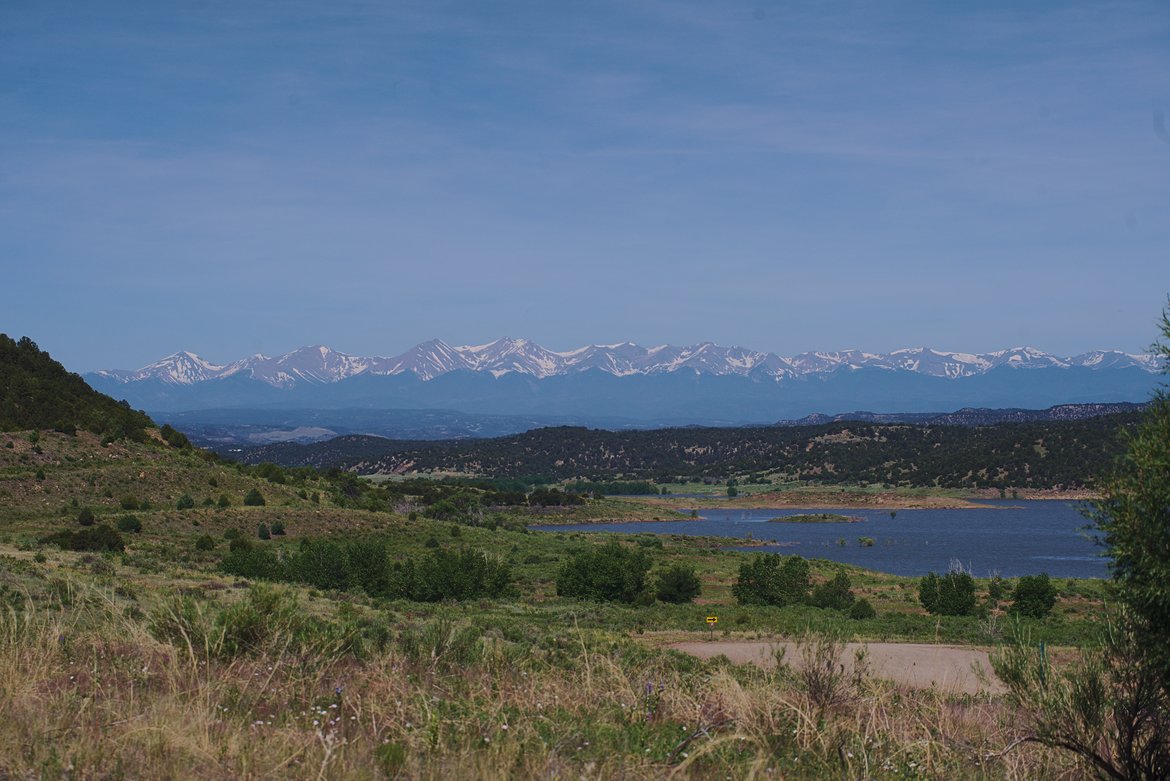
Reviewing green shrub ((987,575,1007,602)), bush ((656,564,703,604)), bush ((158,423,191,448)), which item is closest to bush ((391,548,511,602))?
bush ((656,564,703,604))

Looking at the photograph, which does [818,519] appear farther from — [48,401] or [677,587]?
[48,401]

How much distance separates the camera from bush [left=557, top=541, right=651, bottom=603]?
40.5 m

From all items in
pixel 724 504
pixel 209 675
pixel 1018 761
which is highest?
pixel 209 675

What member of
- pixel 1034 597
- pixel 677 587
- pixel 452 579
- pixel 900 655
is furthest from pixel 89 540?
pixel 1034 597

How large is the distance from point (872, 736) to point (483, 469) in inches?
6745

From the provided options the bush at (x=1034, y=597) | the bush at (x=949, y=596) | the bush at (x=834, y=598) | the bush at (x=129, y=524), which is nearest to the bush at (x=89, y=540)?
the bush at (x=129, y=524)

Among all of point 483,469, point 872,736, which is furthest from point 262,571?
point 483,469

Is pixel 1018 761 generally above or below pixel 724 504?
above

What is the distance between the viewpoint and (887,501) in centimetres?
12500

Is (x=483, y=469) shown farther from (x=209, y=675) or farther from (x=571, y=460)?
(x=209, y=675)

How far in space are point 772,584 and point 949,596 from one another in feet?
22.8

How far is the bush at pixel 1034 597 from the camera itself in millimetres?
37688

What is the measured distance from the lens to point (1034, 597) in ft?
125

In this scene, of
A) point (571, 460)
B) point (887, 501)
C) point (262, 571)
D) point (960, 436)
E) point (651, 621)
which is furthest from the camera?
point (571, 460)
